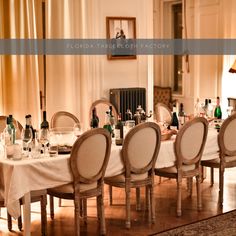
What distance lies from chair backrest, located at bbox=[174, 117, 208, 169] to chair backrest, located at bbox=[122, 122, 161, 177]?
0.26 metres

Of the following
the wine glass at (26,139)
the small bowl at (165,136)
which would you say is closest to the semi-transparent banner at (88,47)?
the wine glass at (26,139)

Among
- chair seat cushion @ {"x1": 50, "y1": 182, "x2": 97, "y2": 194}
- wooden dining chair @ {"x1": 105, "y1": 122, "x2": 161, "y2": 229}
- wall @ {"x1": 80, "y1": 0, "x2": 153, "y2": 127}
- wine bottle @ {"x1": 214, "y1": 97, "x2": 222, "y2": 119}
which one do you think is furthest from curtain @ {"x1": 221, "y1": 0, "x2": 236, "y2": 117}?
chair seat cushion @ {"x1": 50, "y1": 182, "x2": 97, "y2": 194}

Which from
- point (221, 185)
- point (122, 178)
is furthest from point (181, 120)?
point (122, 178)

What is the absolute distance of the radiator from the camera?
650 cm

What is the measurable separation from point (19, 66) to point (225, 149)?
2.71 meters

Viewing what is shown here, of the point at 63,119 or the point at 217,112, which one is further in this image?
the point at 217,112

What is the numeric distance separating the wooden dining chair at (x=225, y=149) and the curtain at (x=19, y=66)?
94.0 inches

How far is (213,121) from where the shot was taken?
5203mm

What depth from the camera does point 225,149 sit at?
468 cm

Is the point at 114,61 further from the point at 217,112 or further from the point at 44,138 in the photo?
the point at 44,138

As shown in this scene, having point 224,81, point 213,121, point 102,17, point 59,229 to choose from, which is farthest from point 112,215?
point 224,81

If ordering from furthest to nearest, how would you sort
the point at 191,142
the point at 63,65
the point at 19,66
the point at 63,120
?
the point at 63,65 < the point at 19,66 < the point at 63,120 < the point at 191,142

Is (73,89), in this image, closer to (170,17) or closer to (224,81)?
(224,81)

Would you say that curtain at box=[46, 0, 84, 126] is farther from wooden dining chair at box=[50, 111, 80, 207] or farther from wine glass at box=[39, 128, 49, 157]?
wine glass at box=[39, 128, 49, 157]
